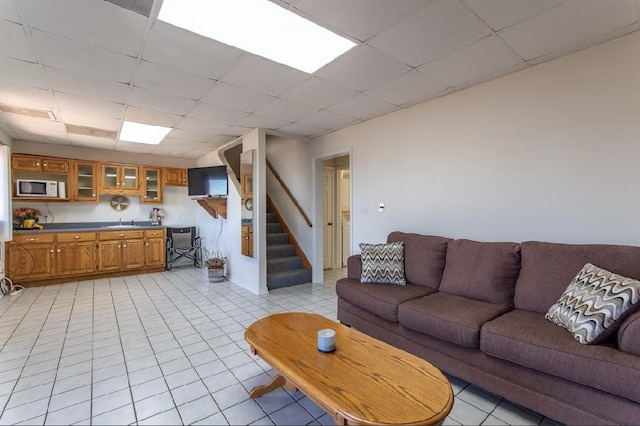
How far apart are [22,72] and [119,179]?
3.62m

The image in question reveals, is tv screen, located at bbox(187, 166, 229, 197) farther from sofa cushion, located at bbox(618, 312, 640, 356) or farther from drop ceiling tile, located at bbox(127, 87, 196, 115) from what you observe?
sofa cushion, located at bbox(618, 312, 640, 356)

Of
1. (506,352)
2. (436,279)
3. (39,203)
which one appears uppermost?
(39,203)

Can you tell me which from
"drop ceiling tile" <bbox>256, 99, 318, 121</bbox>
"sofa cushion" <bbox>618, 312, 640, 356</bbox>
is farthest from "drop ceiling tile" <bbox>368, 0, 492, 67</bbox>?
"sofa cushion" <bbox>618, 312, 640, 356</bbox>

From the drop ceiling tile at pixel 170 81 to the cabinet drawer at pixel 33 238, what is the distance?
3.71 metres

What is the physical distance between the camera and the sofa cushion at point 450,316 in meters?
1.96

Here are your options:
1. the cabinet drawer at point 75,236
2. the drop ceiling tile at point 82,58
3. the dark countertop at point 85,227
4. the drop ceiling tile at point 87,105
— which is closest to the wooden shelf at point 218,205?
the dark countertop at point 85,227

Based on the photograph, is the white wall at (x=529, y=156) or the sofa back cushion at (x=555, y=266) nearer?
the sofa back cushion at (x=555, y=266)

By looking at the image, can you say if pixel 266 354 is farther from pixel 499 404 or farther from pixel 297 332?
pixel 499 404

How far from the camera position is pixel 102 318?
3.41 meters

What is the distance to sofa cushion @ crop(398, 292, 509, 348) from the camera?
196cm

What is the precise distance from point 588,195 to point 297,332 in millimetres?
2430

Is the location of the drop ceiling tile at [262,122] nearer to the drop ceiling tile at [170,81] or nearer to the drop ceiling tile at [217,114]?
the drop ceiling tile at [217,114]

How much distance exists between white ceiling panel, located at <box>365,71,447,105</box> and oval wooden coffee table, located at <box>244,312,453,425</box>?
2240 millimetres

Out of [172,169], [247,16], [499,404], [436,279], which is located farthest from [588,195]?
[172,169]
